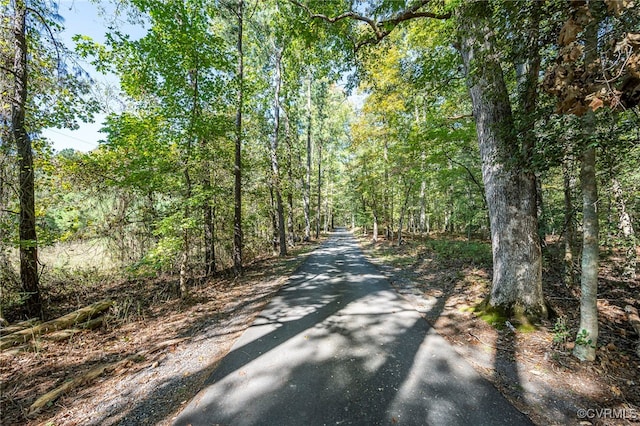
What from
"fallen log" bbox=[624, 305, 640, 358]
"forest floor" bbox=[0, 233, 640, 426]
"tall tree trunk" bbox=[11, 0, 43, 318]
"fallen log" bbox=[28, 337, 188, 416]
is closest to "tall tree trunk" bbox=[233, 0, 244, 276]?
"forest floor" bbox=[0, 233, 640, 426]

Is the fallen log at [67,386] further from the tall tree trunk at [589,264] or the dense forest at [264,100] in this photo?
the tall tree trunk at [589,264]

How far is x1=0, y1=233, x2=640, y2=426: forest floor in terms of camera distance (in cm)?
235

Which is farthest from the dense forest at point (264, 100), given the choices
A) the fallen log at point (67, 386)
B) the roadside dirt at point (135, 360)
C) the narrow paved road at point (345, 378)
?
the fallen log at point (67, 386)

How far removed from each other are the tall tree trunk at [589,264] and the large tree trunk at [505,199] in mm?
934

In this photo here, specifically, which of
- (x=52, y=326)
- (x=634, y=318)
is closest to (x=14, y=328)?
(x=52, y=326)

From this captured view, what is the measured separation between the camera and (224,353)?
344cm

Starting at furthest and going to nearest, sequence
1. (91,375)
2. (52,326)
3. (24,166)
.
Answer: (24,166), (52,326), (91,375)

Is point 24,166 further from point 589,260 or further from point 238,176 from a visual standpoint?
point 589,260

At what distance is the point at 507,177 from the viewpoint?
13.1 ft

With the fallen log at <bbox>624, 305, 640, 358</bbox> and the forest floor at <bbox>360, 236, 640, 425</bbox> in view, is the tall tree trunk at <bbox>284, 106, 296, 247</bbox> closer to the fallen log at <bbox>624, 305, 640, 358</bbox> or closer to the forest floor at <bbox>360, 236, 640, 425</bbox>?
the forest floor at <bbox>360, 236, 640, 425</bbox>

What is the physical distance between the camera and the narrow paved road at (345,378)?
2.21 meters

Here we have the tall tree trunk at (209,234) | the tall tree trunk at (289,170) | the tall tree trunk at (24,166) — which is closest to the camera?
the tall tree trunk at (24,166)

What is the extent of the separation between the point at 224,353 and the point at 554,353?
4483 mm

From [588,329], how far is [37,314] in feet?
31.9
